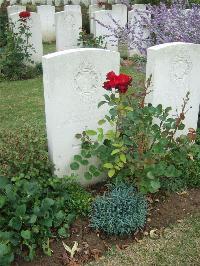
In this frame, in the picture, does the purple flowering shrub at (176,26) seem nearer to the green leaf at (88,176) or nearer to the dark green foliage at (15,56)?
the green leaf at (88,176)

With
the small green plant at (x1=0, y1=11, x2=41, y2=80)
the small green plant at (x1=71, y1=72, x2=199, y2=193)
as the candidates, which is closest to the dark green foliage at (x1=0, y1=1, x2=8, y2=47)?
the small green plant at (x1=0, y1=11, x2=41, y2=80)

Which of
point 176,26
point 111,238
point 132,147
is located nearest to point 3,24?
point 176,26

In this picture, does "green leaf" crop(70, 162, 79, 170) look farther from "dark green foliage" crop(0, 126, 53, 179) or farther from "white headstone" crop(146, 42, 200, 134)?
"white headstone" crop(146, 42, 200, 134)

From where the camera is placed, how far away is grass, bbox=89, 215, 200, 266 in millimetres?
3430

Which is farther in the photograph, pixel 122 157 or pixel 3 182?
pixel 122 157

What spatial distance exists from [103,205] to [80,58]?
53.5 inches

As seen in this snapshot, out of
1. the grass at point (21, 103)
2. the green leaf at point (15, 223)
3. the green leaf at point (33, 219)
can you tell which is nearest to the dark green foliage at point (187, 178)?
the green leaf at point (33, 219)

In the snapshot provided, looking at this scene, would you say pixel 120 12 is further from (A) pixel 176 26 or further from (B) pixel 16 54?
(A) pixel 176 26

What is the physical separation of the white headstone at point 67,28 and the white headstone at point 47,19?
11.1 ft

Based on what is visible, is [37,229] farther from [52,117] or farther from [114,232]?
[52,117]

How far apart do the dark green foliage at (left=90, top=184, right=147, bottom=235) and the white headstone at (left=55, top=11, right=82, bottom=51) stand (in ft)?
20.5

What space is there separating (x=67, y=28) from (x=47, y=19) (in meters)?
3.54

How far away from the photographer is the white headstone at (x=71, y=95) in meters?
3.73

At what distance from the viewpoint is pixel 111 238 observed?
3.68 meters
